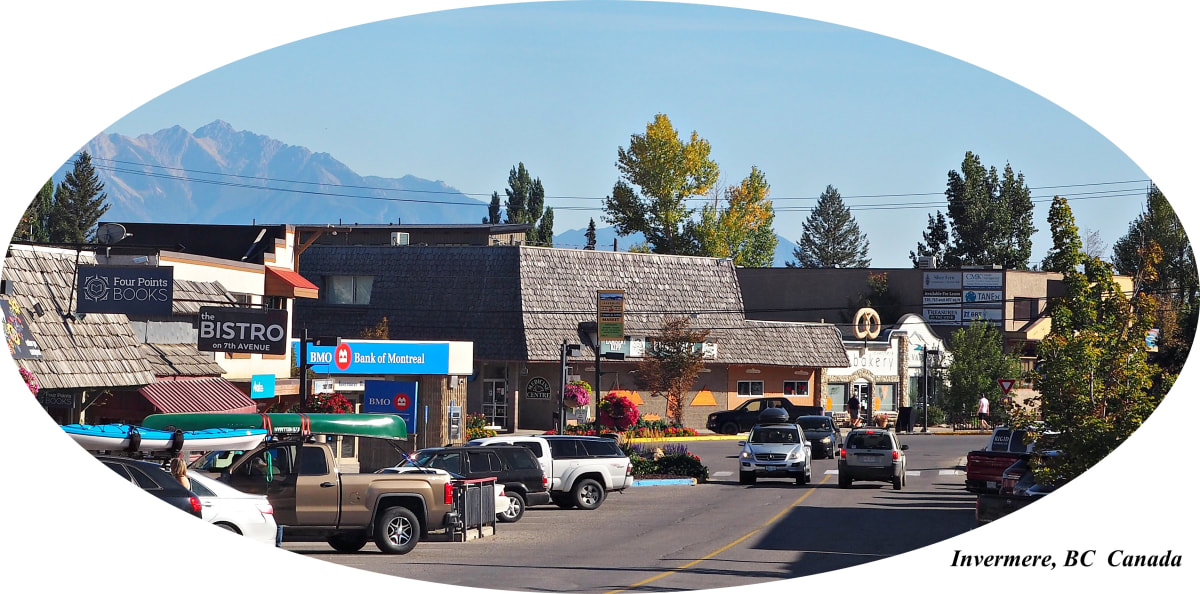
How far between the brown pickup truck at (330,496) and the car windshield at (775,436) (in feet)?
55.4

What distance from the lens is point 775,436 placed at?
35.9 m

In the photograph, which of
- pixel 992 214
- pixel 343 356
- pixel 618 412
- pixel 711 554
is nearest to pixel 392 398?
pixel 343 356

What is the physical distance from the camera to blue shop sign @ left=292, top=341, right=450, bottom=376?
3438 cm

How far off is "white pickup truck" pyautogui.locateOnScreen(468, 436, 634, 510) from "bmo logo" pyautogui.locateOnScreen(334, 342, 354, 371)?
7.45m

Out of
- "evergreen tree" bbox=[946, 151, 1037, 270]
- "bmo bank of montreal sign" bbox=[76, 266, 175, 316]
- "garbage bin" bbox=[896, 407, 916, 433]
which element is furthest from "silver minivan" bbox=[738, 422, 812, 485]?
"evergreen tree" bbox=[946, 151, 1037, 270]

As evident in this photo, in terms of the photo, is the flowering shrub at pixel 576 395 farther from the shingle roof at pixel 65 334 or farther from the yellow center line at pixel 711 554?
the shingle roof at pixel 65 334

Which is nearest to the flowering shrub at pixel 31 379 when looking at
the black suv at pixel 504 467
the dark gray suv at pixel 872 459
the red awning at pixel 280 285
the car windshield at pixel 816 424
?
the black suv at pixel 504 467

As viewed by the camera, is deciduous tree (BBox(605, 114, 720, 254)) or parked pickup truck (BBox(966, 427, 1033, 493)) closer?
parked pickup truck (BBox(966, 427, 1033, 493))

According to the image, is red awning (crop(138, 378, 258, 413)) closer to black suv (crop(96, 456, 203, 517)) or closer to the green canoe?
the green canoe

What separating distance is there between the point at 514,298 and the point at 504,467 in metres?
31.3

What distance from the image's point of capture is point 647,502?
99.3 feet

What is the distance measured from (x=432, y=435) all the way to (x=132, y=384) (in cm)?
1033

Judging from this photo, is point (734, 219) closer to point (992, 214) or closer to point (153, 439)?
point (992, 214)

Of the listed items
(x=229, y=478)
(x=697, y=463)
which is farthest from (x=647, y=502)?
(x=229, y=478)
